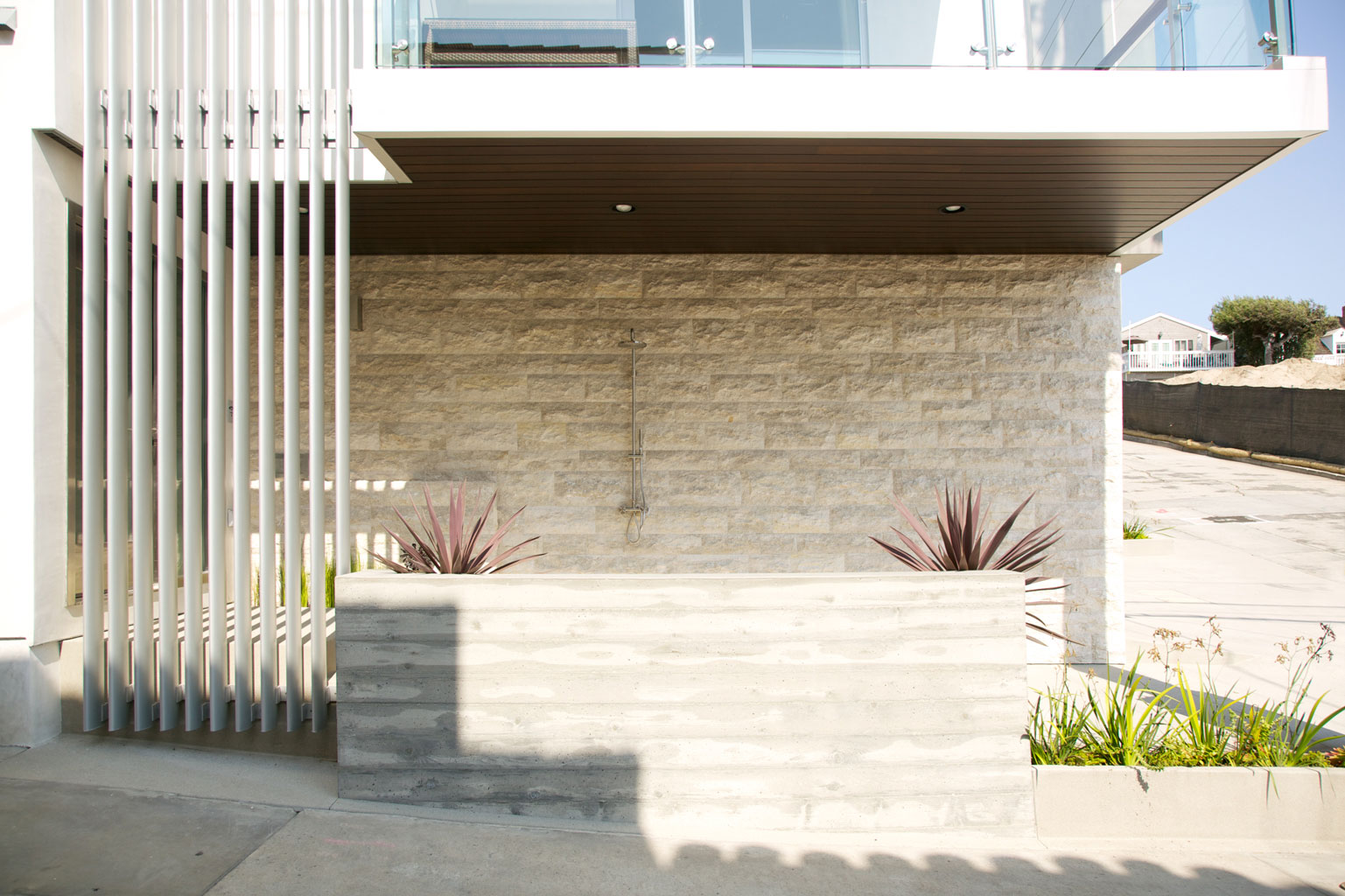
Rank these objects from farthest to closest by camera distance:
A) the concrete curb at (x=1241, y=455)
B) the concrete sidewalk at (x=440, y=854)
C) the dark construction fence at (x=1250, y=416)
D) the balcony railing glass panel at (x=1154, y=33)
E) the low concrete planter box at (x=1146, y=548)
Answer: the dark construction fence at (x=1250, y=416), the concrete curb at (x=1241, y=455), the low concrete planter box at (x=1146, y=548), the balcony railing glass panel at (x=1154, y=33), the concrete sidewalk at (x=440, y=854)

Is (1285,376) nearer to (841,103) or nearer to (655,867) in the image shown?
(841,103)

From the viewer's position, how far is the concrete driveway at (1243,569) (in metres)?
5.83

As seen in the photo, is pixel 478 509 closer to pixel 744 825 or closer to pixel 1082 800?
pixel 744 825

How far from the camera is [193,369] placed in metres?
3.93

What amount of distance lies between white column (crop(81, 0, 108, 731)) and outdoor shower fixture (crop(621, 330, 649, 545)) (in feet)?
10.1

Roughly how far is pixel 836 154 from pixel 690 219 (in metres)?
1.24

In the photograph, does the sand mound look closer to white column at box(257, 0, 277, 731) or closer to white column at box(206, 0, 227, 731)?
white column at box(257, 0, 277, 731)

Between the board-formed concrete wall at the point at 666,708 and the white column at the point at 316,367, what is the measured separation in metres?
0.43

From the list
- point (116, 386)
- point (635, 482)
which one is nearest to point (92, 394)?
point (116, 386)

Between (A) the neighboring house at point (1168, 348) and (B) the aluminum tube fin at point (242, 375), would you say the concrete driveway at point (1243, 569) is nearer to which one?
(B) the aluminum tube fin at point (242, 375)

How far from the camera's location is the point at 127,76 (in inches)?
162

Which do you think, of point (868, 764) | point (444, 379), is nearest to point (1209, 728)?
point (868, 764)

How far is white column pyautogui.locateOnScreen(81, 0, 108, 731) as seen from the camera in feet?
12.5

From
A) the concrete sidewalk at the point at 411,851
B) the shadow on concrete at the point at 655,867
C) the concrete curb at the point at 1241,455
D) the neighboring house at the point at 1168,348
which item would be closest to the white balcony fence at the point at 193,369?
the concrete sidewalk at the point at 411,851
